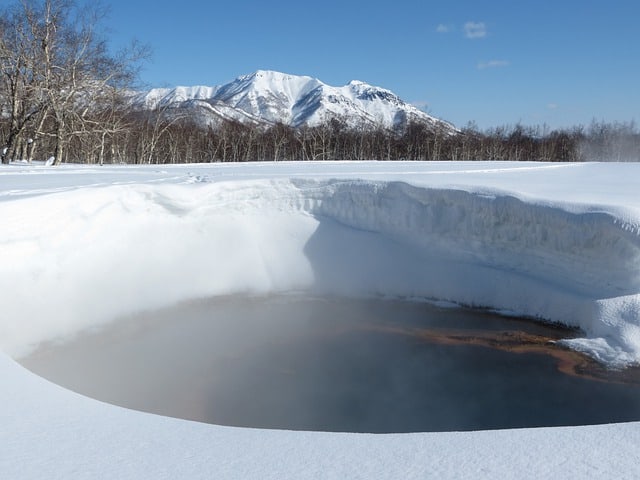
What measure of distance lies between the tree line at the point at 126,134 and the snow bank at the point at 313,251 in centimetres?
807

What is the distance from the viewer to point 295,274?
776cm

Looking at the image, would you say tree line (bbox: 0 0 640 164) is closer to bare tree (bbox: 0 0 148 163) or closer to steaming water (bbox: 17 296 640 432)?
bare tree (bbox: 0 0 148 163)

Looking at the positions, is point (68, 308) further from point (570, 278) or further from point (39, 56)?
point (39, 56)

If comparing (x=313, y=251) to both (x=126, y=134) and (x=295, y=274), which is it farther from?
(x=126, y=134)

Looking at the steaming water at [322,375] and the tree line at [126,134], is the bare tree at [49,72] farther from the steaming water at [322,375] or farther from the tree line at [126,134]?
the steaming water at [322,375]

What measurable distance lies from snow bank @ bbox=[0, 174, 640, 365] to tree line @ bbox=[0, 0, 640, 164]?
8.07 meters

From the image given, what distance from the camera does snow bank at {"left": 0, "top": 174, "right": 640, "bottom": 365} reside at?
18.3 feet

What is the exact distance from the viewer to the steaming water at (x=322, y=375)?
415 cm

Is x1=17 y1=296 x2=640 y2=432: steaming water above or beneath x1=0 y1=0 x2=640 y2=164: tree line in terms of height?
beneath

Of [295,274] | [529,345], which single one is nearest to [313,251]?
[295,274]

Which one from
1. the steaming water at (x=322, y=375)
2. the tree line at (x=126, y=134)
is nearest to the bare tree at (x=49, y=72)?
the tree line at (x=126, y=134)

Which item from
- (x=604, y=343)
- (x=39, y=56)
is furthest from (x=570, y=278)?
(x=39, y=56)

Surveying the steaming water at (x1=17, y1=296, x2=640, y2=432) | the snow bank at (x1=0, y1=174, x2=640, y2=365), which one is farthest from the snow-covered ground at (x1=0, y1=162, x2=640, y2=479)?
the steaming water at (x1=17, y1=296, x2=640, y2=432)

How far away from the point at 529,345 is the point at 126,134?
2568 centimetres
